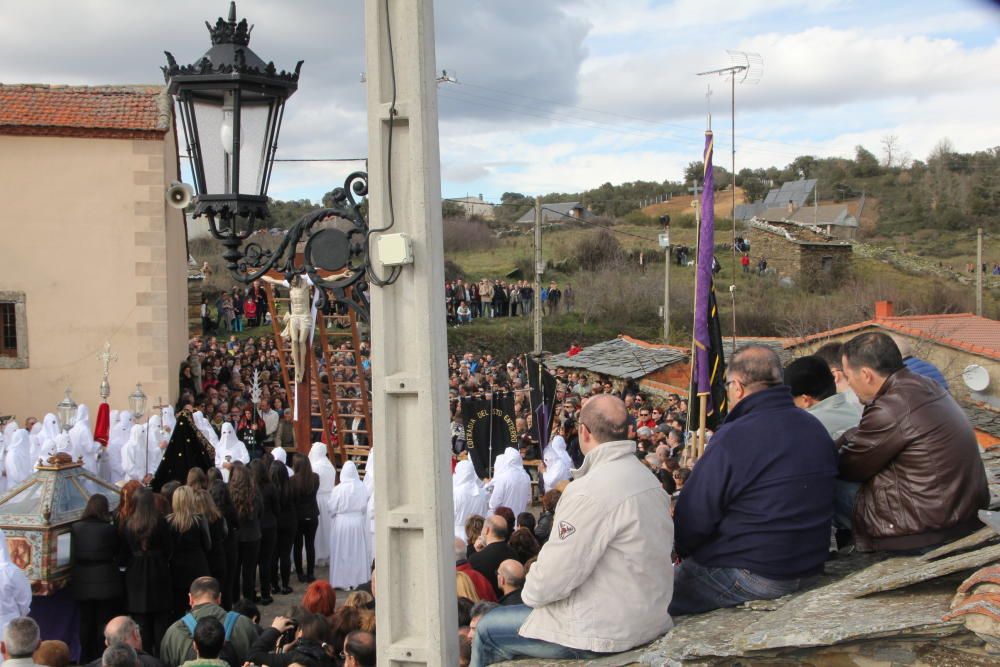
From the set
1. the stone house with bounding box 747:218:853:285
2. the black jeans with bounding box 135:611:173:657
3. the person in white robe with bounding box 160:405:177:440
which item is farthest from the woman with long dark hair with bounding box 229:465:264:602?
the stone house with bounding box 747:218:853:285

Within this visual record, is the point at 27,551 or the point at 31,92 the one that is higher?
the point at 31,92

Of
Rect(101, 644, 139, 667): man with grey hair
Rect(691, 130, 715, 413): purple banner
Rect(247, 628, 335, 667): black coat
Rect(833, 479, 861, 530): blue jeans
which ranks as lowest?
Rect(247, 628, 335, 667): black coat

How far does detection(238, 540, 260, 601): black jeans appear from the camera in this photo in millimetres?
10664

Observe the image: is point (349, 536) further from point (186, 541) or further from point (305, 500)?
point (186, 541)

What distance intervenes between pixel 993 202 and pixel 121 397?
63914 millimetres

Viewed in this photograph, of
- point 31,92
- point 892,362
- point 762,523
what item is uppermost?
point 31,92

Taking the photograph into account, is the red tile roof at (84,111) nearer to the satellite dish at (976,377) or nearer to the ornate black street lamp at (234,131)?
the ornate black street lamp at (234,131)

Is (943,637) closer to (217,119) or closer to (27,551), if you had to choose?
(217,119)

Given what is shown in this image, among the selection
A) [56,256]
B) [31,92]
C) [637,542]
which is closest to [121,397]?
[56,256]

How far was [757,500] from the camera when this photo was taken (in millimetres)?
4133

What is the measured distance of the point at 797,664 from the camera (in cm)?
362

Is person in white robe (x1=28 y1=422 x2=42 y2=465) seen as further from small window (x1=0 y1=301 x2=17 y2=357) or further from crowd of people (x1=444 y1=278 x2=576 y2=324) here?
crowd of people (x1=444 y1=278 x2=576 y2=324)

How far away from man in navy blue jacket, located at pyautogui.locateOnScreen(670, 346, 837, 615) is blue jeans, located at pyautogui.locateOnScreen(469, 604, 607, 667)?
662 mm

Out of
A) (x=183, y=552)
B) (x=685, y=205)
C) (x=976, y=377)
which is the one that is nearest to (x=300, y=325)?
(x=183, y=552)
